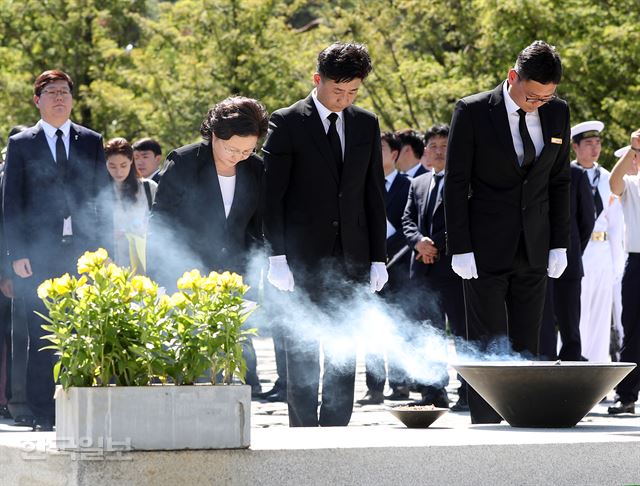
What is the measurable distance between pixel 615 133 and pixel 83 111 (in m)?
10.5

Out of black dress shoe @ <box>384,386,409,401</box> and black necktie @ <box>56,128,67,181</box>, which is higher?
black necktie @ <box>56,128,67,181</box>

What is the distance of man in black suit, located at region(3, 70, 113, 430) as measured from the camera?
9281 millimetres

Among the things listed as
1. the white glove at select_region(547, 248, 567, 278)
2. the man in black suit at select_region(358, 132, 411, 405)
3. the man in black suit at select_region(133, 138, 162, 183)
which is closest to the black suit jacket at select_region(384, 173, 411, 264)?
the man in black suit at select_region(358, 132, 411, 405)

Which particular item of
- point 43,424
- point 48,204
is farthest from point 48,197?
point 43,424

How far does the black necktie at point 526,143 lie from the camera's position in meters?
8.01

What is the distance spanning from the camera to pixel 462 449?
18.4 feet

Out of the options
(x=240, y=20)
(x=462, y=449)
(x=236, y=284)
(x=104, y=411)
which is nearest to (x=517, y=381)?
(x=462, y=449)

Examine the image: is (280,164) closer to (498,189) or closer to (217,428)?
(498,189)

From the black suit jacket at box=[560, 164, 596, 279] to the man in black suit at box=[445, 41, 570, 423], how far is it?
3694 millimetres

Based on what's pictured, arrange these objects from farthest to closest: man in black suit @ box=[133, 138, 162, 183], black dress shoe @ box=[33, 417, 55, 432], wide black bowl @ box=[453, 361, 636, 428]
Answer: man in black suit @ box=[133, 138, 162, 183], black dress shoe @ box=[33, 417, 55, 432], wide black bowl @ box=[453, 361, 636, 428]

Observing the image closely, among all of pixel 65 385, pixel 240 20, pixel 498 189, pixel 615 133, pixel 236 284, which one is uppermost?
pixel 240 20

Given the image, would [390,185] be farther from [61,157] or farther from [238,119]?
[238,119]

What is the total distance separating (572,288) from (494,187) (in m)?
3.97

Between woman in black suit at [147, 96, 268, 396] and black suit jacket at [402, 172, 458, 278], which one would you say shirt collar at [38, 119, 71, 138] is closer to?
woman in black suit at [147, 96, 268, 396]
